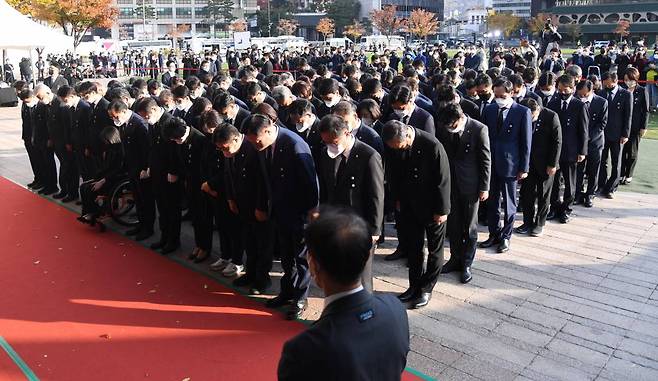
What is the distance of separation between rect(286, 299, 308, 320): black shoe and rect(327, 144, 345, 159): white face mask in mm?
1307

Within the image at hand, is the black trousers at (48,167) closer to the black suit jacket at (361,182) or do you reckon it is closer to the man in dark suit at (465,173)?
the black suit jacket at (361,182)

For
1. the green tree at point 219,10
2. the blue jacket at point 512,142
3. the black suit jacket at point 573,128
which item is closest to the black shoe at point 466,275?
the blue jacket at point 512,142

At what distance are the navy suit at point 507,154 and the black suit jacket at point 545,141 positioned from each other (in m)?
0.38

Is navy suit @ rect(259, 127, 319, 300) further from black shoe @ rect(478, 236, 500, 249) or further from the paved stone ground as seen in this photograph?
black shoe @ rect(478, 236, 500, 249)

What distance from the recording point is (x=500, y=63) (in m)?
13.0

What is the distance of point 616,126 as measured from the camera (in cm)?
752

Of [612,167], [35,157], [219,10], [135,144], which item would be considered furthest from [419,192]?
[219,10]

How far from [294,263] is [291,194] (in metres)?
0.63

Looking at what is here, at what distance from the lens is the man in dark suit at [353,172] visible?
407cm

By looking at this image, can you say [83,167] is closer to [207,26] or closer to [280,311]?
[280,311]

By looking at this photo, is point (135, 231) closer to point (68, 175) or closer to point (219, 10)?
point (68, 175)

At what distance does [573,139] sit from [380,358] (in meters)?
5.52

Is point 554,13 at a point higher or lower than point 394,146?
higher

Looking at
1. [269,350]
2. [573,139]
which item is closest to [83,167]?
[269,350]
